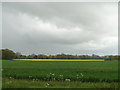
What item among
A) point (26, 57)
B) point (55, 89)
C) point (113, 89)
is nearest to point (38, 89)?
point (55, 89)

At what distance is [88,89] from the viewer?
32.4 feet

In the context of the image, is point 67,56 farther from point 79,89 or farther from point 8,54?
point 79,89

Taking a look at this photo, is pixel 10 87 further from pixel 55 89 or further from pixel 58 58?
pixel 58 58

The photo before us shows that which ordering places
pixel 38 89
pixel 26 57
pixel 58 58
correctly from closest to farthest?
pixel 38 89 < pixel 58 58 < pixel 26 57

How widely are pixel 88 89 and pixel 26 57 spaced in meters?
86.5

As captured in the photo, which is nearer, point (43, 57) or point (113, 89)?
point (113, 89)

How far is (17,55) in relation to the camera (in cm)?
10050

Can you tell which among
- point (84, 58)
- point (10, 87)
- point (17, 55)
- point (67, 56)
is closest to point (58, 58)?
point (67, 56)

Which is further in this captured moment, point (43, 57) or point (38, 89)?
point (43, 57)

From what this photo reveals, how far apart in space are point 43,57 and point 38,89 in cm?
7939

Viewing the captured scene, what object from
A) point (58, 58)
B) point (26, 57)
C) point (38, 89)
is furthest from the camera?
point (26, 57)

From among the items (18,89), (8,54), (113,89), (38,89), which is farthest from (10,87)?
(8,54)

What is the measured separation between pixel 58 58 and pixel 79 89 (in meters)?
76.8

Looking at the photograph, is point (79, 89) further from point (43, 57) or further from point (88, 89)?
point (43, 57)
